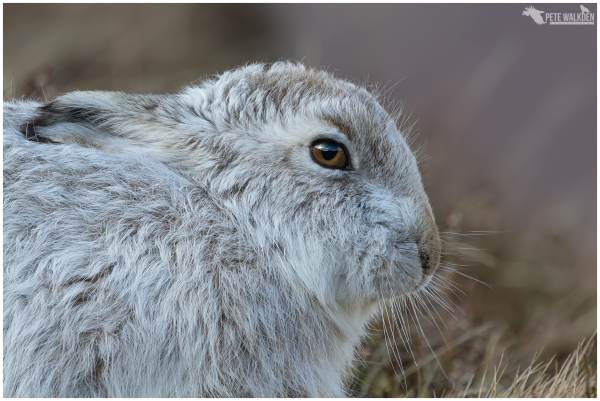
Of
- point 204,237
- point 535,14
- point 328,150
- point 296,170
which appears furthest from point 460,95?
point 204,237

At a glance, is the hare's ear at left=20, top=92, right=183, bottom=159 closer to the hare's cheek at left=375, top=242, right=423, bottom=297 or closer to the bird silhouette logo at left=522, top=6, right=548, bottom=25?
the hare's cheek at left=375, top=242, right=423, bottom=297

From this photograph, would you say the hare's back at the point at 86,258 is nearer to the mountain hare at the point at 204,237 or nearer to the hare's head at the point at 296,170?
the mountain hare at the point at 204,237

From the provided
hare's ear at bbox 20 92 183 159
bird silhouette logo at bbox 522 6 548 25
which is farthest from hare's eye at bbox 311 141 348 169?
bird silhouette logo at bbox 522 6 548 25

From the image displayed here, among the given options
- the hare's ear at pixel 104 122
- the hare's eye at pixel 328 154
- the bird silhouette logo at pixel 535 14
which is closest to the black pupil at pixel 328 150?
the hare's eye at pixel 328 154

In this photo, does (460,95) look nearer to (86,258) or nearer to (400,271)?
(400,271)

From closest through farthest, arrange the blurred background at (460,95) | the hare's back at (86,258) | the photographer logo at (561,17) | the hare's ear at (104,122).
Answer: the hare's back at (86,258) → the hare's ear at (104,122) → the photographer logo at (561,17) → the blurred background at (460,95)

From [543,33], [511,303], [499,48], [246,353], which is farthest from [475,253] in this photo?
[246,353]
